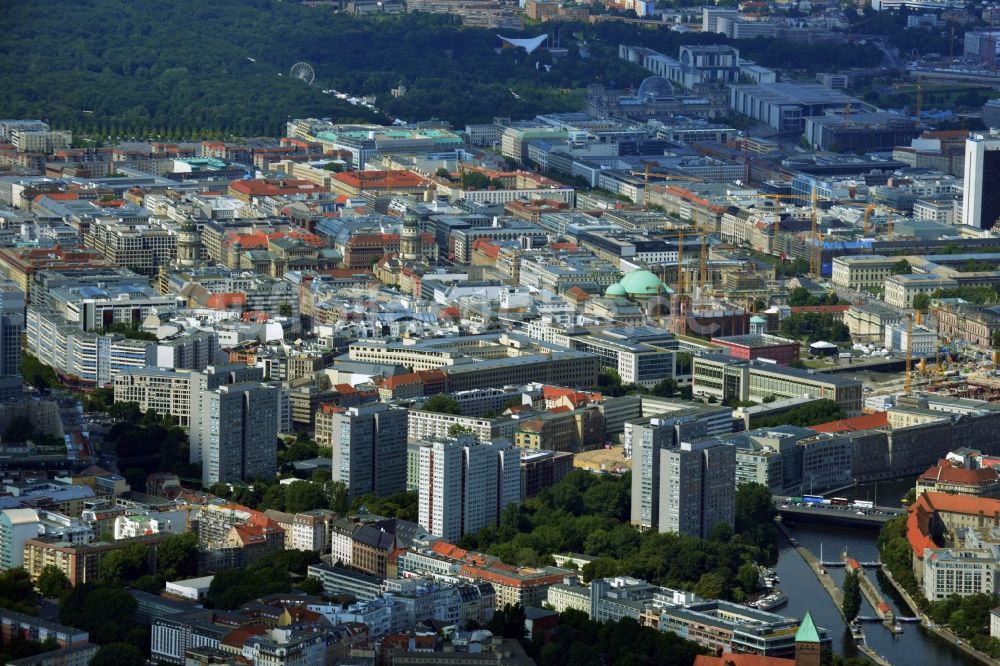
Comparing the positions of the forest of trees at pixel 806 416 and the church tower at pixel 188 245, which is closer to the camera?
the forest of trees at pixel 806 416

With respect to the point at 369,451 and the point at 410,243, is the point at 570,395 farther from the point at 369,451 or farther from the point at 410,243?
the point at 410,243

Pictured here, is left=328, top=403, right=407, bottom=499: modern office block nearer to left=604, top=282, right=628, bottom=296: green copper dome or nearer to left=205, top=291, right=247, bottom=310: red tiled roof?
left=205, top=291, right=247, bottom=310: red tiled roof

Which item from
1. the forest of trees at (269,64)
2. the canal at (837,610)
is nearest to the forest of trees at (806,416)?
the canal at (837,610)

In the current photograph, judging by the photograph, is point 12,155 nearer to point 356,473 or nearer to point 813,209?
point 813,209

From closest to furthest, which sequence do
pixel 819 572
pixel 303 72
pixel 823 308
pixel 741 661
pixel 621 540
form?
pixel 741 661, pixel 621 540, pixel 819 572, pixel 823 308, pixel 303 72

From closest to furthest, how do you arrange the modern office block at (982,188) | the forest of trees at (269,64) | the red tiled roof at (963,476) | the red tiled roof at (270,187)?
the red tiled roof at (963,476) < the modern office block at (982,188) < the red tiled roof at (270,187) < the forest of trees at (269,64)

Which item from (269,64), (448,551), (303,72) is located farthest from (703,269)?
(269,64)

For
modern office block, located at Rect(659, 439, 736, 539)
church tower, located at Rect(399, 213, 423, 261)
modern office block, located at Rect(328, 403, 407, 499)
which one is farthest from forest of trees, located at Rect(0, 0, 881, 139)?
modern office block, located at Rect(659, 439, 736, 539)

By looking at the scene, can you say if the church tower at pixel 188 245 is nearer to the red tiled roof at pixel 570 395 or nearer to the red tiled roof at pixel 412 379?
the red tiled roof at pixel 412 379
